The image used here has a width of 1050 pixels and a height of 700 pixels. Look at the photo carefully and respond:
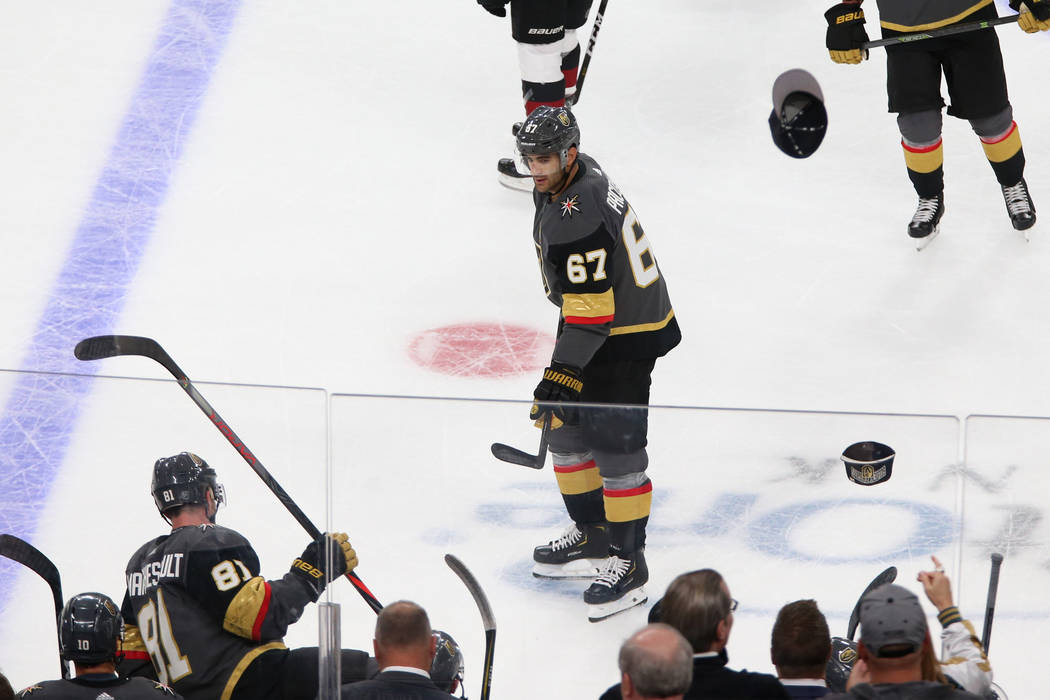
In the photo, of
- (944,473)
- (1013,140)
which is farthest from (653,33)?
(944,473)

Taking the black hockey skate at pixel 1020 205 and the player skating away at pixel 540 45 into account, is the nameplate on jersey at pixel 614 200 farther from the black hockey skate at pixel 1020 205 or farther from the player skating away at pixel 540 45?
the black hockey skate at pixel 1020 205

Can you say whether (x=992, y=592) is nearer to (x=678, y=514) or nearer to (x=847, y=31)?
(x=678, y=514)

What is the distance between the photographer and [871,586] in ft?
9.10

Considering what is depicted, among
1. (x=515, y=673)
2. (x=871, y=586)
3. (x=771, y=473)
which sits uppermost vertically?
(x=771, y=473)

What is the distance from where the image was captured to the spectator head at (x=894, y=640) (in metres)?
2.26

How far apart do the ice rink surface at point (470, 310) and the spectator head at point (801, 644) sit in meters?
0.25

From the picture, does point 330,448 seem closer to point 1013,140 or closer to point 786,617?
point 786,617

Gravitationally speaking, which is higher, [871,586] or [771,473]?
[771,473]

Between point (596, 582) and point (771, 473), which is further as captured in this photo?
point (596, 582)

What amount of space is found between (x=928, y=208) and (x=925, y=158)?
206 mm

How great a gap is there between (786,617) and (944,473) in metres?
0.41

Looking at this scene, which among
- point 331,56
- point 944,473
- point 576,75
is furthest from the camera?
point 331,56

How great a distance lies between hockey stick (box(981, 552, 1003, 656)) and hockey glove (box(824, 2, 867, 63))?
2.18m

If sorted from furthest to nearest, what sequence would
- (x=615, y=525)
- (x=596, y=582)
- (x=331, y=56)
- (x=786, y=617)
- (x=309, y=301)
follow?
(x=331, y=56) → (x=309, y=301) → (x=615, y=525) → (x=596, y=582) → (x=786, y=617)
